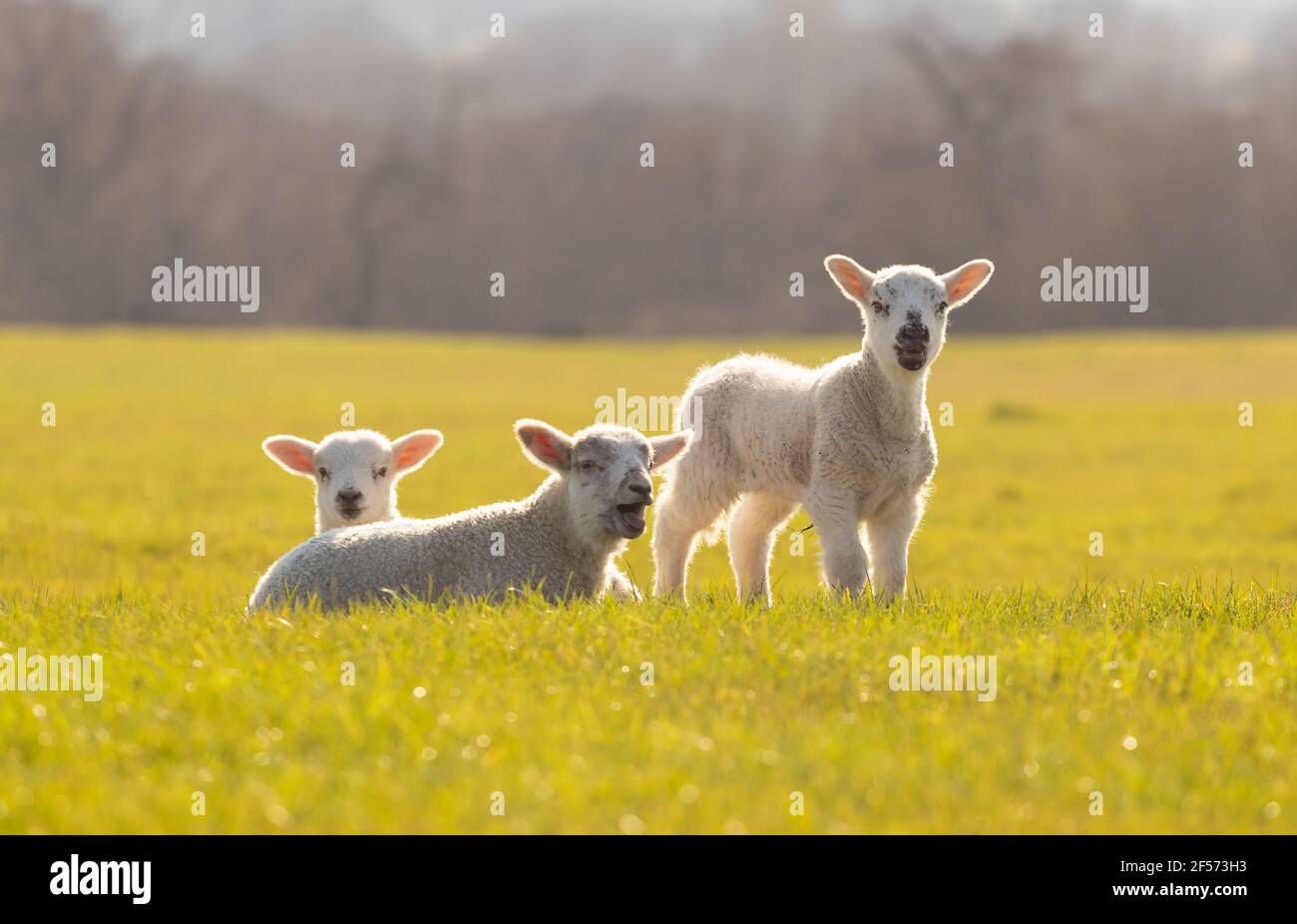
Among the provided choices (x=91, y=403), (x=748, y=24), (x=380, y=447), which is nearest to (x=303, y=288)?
(x=748, y=24)

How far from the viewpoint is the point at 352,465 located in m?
9.29

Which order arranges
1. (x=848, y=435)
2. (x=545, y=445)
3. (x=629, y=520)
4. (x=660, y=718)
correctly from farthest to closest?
(x=848, y=435)
(x=545, y=445)
(x=629, y=520)
(x=660, y=718)

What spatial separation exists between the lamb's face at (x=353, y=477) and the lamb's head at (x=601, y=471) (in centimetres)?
149

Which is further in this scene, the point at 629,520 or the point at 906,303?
the point at 906,303

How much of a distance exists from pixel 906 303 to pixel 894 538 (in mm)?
1352

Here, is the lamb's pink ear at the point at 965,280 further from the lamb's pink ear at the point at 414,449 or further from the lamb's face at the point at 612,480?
Result: the lamb's pink ear at the point at 414,449

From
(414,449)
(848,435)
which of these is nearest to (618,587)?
(848,435)

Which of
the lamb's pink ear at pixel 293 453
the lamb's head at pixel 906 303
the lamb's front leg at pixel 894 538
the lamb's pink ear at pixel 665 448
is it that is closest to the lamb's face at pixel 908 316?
the lamb's head at pixel 906 303

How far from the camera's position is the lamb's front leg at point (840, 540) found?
837cm

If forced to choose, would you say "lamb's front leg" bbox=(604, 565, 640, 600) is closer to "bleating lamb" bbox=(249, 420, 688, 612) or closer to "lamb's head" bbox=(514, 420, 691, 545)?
"bleating lamb" bbox=(249, 420, 688, 612)

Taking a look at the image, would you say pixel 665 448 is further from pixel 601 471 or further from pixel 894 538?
pixel 894 538

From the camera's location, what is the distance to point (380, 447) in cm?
937
